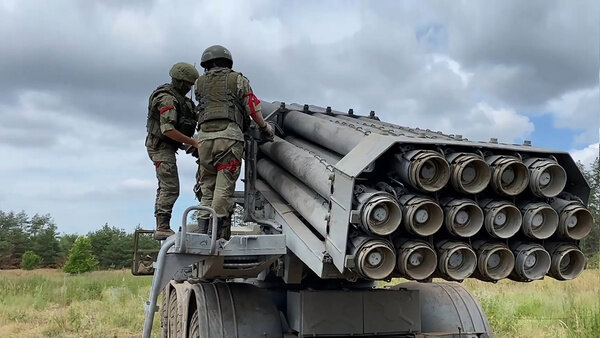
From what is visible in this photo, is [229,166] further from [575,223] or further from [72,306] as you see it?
[72,306]

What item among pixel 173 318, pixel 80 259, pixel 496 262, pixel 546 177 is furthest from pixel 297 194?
pixel 80 259

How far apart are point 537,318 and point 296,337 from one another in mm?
6872

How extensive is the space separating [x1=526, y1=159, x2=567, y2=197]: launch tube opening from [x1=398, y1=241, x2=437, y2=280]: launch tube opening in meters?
0.80

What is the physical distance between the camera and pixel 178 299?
614 cm

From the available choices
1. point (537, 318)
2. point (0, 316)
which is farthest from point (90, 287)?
point (537, 318)

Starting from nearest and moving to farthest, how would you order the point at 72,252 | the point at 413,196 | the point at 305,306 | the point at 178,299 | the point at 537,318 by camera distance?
1. the point at 413,196
2. the point at 305,306
3. the point at 178,299
4. the point at 537,318
5. the point at 72,252

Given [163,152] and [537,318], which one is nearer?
[163,152]

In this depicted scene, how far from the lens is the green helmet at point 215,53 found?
5.11m

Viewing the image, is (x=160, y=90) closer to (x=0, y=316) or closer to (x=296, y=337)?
(x=296, y=337)

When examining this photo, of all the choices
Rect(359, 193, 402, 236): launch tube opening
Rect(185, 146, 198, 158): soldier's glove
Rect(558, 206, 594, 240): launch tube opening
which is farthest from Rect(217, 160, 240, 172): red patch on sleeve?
Rect(558, 206, 594, 240): launch tube opening

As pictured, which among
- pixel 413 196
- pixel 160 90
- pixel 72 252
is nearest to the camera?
pixel 413 196

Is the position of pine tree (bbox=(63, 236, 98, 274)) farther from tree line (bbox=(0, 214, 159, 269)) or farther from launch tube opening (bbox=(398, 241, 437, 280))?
launch tube opening (bbox=(398, 241, 437, 280))

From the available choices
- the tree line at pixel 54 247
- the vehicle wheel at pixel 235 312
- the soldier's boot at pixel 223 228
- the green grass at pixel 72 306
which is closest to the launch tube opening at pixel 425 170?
the soldier's boot at pixel 223 228

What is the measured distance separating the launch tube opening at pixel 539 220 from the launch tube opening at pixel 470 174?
39 cm
